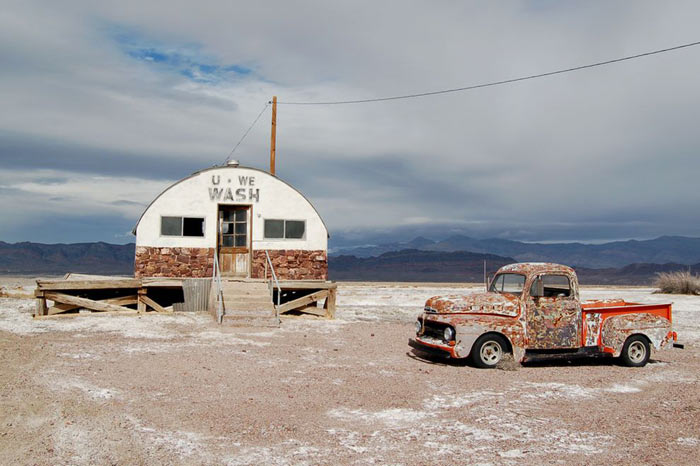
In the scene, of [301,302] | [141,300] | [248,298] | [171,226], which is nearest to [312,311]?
[301,302]

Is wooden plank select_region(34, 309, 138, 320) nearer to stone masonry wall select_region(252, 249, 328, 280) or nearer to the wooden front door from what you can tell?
the wooden front door

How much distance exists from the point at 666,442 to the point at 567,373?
4.60 meters

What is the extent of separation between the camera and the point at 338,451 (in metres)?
7.06

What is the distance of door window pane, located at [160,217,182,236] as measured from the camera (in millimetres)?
21625

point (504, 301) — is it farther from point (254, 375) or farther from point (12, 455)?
point (12, 455)

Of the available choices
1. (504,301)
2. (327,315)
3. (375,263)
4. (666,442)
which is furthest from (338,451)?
(375,263)

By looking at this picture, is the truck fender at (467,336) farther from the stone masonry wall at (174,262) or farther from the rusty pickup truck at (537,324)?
the stone masonry wall at (174,262)

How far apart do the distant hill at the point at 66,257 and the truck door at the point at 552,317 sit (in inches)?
4466

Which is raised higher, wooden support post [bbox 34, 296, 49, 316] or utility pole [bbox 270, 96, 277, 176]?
utility pole [bbox 270, 96, 277, 176]

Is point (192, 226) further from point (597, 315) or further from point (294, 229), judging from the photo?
point (597, 315)

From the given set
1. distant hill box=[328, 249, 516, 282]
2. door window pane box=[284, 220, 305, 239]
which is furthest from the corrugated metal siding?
distant hill box=[328, 249, 516, 282]

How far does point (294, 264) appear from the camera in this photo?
891 inches

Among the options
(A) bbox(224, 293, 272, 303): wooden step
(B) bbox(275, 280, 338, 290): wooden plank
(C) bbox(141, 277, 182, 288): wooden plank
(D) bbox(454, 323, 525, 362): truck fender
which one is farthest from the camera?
(B) bbox(275, 280, 338, 290): wooden plank

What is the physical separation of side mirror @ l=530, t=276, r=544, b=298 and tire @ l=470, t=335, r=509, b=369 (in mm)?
1157
